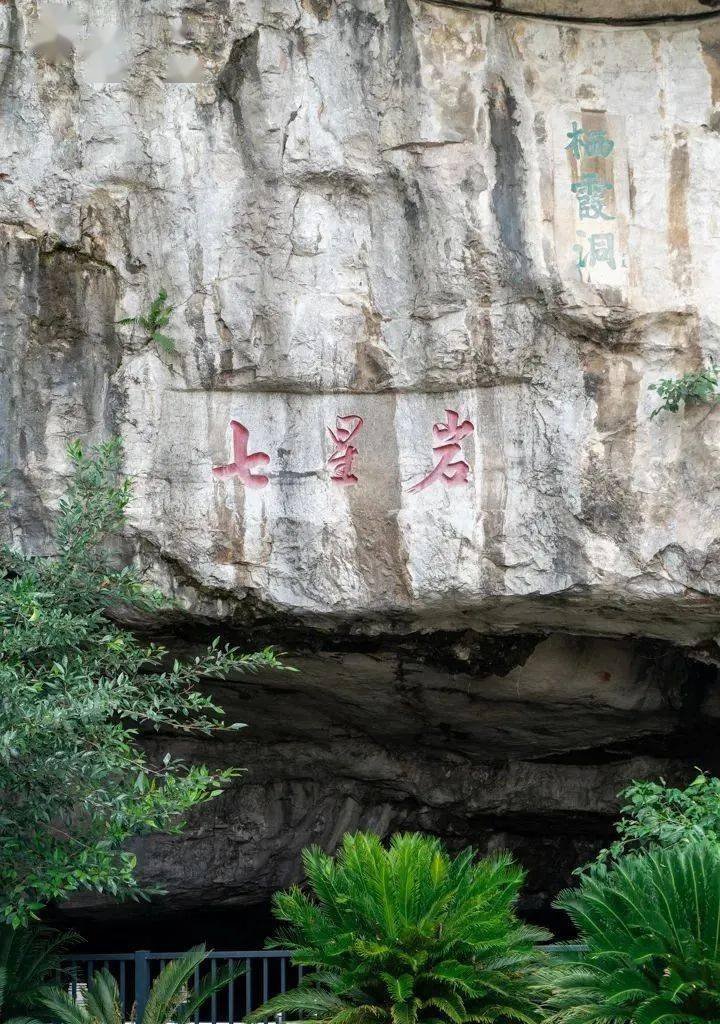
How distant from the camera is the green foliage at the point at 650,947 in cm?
513

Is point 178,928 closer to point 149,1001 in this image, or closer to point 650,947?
point 149,1001

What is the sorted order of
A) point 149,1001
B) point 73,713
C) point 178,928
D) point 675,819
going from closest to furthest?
point 73,713 → point 675,819 → point 149,1001 → point 178,928

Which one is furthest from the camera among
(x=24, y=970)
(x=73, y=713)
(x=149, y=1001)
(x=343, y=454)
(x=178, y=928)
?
(x=178, y=928)

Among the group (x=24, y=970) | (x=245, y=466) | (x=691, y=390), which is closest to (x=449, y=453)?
(x=245, y=466)

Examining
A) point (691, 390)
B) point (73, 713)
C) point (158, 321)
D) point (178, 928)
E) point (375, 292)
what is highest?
point (375, 292)

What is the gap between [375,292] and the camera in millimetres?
6957

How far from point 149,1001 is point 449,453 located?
3.44 meters

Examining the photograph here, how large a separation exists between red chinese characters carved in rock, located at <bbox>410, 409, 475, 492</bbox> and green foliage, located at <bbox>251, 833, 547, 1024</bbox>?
1.95 meters

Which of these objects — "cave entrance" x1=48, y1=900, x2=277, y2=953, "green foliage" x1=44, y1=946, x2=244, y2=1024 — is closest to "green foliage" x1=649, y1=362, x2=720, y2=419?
"green foliage" x1=44, y1=946, x2=244, y2=1024

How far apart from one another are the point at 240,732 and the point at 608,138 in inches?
192

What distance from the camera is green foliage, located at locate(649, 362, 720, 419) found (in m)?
6.67

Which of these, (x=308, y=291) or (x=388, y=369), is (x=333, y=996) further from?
(x=308, y=291)

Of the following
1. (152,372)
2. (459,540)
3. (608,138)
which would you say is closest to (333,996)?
(459,540)

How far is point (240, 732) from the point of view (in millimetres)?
9141
